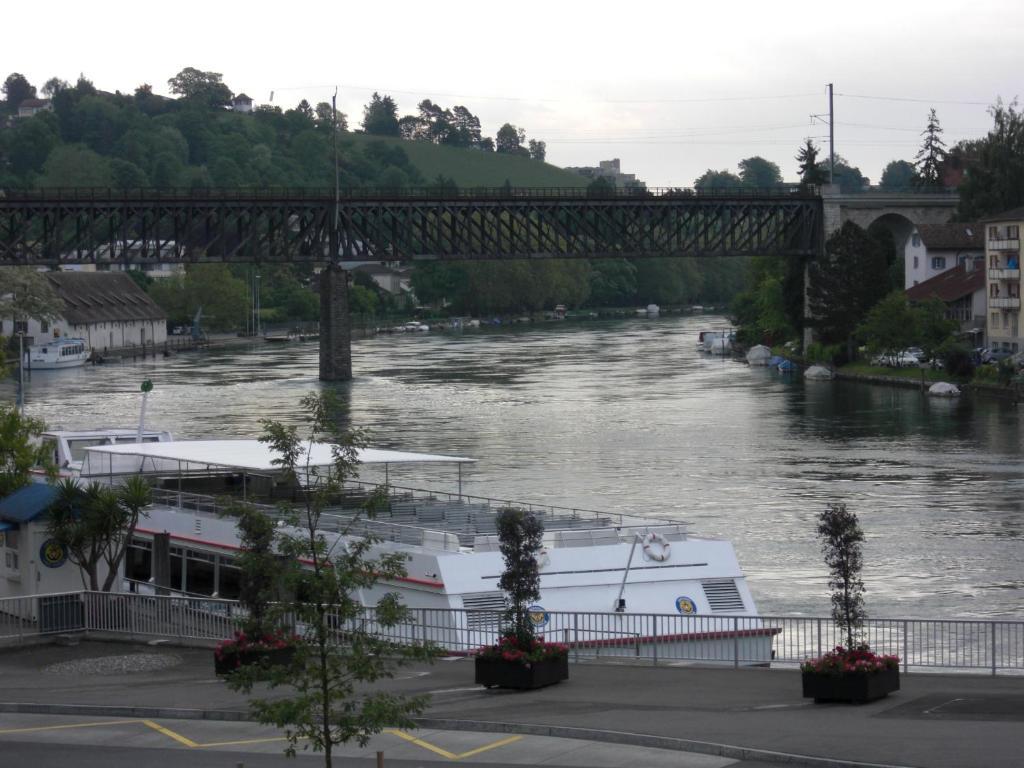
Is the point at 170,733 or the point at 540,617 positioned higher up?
the point at 540,617

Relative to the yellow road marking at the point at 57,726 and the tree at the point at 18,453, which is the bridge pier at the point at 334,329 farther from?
the yellow road marking at the point at 57,726

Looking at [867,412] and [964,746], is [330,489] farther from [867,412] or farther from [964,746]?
[867,412]

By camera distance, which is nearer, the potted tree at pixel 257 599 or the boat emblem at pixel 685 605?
the potted tree at pixel 257 599

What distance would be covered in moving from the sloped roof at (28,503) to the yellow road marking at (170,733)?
10.3 m

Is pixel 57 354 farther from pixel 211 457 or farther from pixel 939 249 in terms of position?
pixel 211 457

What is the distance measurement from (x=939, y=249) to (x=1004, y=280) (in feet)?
72.9

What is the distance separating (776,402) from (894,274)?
4303 cm

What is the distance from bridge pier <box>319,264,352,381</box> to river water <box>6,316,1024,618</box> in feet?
6.04

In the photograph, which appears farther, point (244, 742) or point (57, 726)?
point (57, 726)

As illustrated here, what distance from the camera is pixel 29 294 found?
463 ft

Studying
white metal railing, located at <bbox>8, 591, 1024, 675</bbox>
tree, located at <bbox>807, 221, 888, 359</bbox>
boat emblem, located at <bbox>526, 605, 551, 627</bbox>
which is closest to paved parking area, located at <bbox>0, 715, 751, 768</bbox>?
white metal railing, located at <bbox>8, 591, 1024, 675</bbox>

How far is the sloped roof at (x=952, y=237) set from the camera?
419 feet

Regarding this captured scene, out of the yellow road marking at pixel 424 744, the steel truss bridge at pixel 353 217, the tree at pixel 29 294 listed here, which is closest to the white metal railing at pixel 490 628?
the yellow road marking at pixel 424 744

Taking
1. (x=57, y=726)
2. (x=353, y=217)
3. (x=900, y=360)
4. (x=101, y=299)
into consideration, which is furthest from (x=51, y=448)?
(x=101, y=299)
